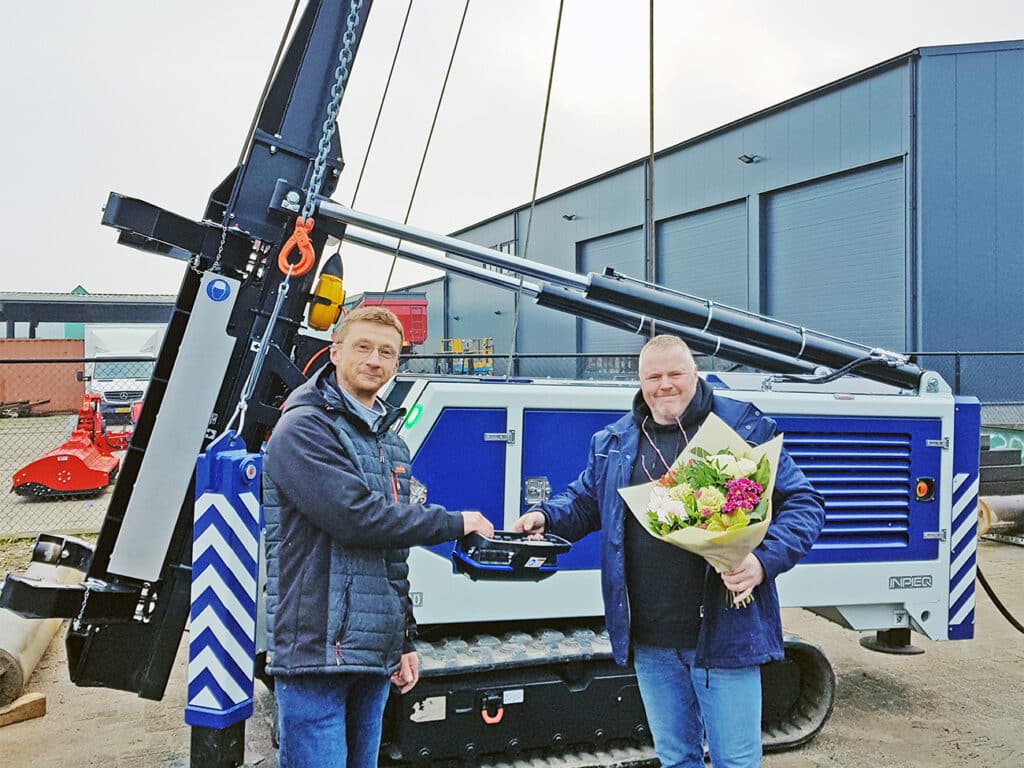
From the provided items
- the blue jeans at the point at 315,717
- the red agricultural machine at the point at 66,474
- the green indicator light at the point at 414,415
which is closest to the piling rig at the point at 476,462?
the green indicator light at the point at 414,415

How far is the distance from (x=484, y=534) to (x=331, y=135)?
2158 millimetres

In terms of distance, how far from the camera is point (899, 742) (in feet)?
15.9

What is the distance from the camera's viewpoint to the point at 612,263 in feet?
90.5

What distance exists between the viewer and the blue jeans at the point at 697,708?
9.15 feet

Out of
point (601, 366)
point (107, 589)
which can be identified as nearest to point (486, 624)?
point (107, 589)

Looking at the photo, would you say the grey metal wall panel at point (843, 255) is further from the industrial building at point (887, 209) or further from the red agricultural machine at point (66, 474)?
the red agricultural machine at point (66, 474)

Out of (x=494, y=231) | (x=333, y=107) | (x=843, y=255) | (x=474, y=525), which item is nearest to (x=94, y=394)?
(x=843, y=255)

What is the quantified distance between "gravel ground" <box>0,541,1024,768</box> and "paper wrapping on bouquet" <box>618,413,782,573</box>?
2439mm

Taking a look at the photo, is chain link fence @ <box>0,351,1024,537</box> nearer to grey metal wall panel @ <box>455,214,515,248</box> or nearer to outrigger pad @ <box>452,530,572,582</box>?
outrigger pad @ <box>452,530,572,582</box>

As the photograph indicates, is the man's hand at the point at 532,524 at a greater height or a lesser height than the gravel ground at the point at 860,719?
greater

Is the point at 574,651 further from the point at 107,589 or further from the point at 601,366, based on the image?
the point at 601,366

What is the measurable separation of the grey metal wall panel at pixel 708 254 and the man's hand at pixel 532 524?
19107 millimetres

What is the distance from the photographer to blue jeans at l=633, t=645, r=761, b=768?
2.79m

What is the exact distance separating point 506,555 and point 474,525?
0.28 metres
